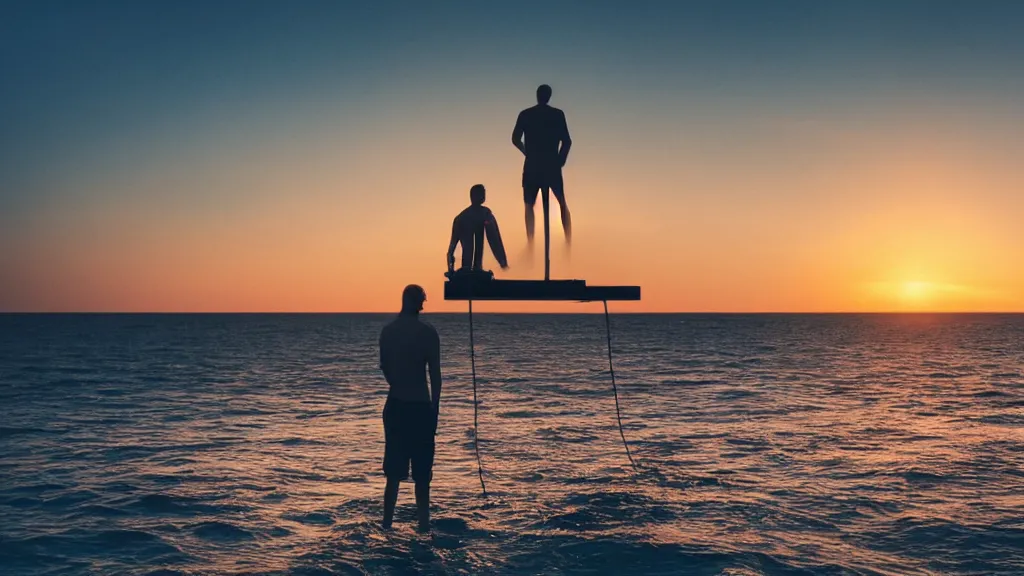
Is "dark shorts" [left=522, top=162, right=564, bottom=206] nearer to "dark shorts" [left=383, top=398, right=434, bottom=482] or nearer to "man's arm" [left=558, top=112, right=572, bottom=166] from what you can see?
"man's arm" [left=558, top=112, right=572, bottom=166]

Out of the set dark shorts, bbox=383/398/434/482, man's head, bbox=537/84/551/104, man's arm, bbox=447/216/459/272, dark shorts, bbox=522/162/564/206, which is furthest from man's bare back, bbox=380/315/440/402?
man's head, bbox=537/84/551/104

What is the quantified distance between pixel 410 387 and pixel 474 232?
101 inches

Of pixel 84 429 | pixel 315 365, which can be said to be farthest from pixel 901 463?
pixel 315 365

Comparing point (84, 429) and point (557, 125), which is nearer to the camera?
point (557, 125)

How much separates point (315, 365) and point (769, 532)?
138ft

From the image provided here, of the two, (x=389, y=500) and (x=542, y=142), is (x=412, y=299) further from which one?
(x=542, y=142)

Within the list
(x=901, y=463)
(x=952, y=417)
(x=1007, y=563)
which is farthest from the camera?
(x=952, y=417)

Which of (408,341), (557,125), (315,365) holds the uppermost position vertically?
(557,125)

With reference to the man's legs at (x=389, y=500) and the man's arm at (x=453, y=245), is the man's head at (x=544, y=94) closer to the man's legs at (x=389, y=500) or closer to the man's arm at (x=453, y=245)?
the man's arm at (x=453, y=245)

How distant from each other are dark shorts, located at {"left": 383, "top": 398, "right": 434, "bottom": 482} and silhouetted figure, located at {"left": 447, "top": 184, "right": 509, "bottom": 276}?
227 centimetres

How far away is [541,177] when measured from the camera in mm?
11172

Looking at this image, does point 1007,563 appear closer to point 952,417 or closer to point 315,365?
point 952,417

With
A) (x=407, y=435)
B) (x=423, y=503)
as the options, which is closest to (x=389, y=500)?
(x=423, y=503)

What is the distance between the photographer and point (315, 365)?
49406 mm
